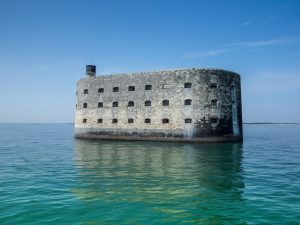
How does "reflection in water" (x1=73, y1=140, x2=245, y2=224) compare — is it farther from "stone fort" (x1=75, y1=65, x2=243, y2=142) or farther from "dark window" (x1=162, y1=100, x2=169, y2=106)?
"dark window" (x1=162, y1=100, x2=169, y2=106)

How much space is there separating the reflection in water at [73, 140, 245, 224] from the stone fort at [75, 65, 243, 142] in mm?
11013

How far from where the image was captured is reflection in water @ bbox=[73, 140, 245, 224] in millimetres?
7531

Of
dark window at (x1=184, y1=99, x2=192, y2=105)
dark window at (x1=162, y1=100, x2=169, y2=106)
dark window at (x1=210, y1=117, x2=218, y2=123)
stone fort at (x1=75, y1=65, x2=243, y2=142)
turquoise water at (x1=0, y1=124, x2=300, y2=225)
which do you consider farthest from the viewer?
dark window at (x1=162, y1=100, x2=169, y2=106)

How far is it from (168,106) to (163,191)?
19265 mm

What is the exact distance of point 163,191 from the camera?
995 cm

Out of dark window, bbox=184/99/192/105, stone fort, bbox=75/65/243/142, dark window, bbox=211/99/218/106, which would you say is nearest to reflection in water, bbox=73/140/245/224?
stone fort, bbox=75/65/243/142

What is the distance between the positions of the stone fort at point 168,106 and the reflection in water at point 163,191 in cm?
1101

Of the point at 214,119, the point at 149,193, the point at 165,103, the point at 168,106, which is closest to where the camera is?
the point at 149,193

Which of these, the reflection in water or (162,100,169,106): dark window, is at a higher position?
(162,100,169,106): dark window

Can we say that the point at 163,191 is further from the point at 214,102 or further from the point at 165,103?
the point at 165,103

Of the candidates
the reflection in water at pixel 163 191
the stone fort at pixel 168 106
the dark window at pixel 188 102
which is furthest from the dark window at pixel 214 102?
the reflection in water at pixel 163 191

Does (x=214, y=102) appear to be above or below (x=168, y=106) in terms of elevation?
above

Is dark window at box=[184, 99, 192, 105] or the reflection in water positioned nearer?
the reflection in water

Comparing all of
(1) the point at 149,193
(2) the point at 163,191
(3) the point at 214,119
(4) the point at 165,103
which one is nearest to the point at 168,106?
(4) the point at 165,103
